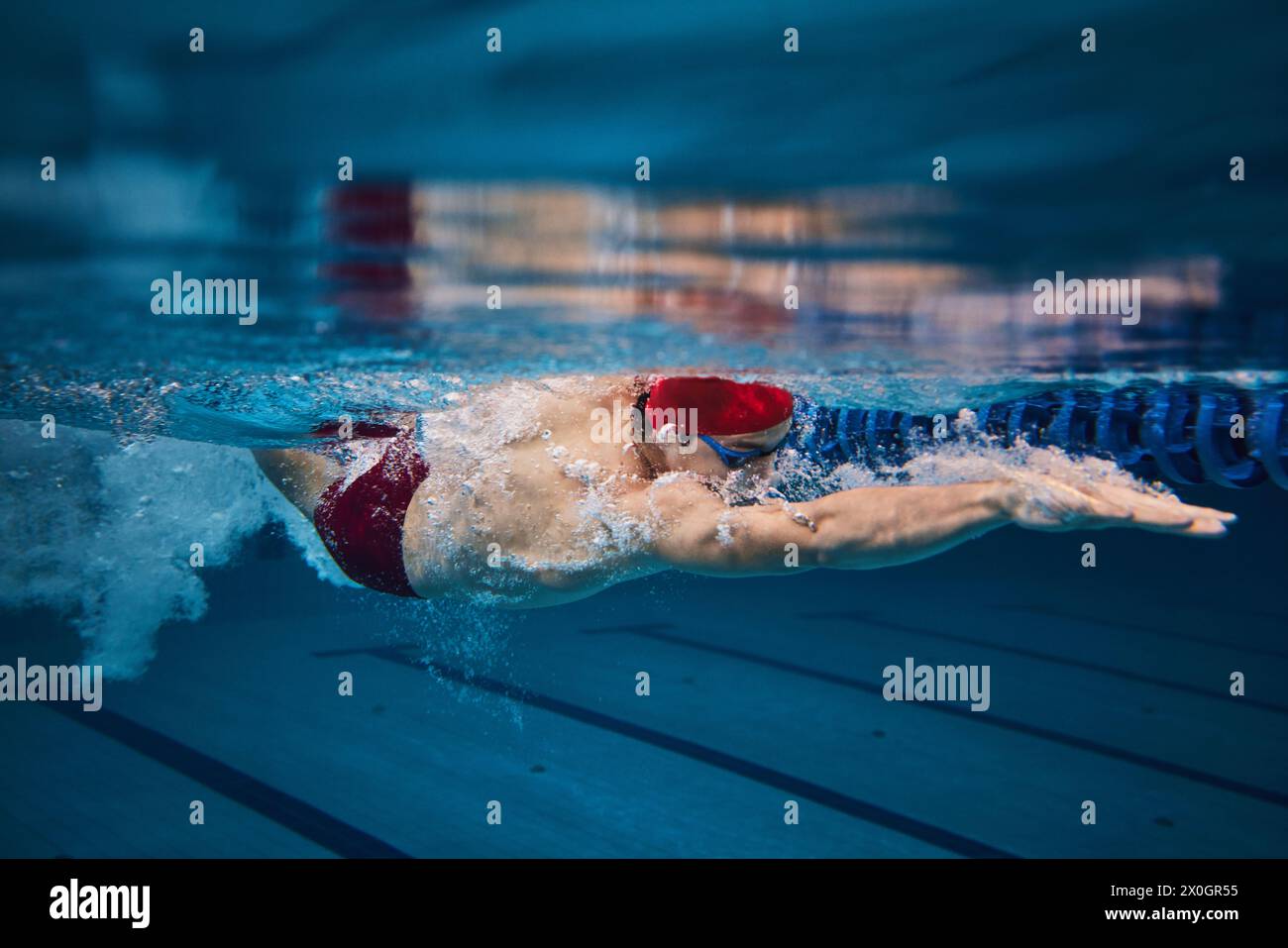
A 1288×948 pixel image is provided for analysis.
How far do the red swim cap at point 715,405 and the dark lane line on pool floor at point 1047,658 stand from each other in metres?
5.25

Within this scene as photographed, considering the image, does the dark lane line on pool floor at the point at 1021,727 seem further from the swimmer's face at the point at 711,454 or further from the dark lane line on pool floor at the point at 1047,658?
the swimmer's face at the point at 711,454

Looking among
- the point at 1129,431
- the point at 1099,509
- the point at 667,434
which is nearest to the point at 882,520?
the point at 1099,509

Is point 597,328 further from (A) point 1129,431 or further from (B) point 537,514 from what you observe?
(A) point 1129,431

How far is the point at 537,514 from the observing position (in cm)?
375

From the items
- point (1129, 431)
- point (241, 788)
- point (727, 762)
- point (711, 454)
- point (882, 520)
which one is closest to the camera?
point (882, 520)

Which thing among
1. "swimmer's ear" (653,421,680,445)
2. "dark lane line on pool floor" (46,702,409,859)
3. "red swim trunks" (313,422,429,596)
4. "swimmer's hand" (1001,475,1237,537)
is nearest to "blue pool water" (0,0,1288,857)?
"dark lane line on pool floor" (46,702,409,859)

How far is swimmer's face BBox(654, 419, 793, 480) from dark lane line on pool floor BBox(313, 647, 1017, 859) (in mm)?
2042

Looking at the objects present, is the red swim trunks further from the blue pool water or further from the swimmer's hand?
the swimmer's hand

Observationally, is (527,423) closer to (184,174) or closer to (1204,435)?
(184,174)

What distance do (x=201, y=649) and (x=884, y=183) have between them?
760 cm

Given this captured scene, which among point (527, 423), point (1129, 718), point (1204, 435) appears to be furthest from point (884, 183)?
point (1129, 718)

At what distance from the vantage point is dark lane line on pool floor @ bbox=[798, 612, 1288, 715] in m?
6.95

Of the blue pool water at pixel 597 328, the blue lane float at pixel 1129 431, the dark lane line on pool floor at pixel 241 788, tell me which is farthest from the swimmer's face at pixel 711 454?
the dark lane line on pool floor at pixel 241 788

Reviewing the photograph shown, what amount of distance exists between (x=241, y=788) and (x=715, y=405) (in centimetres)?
348
